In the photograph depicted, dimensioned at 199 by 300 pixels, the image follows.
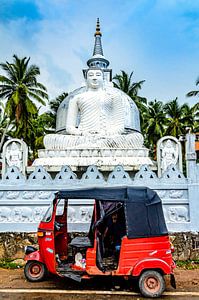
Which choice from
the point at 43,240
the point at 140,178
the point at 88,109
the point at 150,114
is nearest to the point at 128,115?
the point at 88,109

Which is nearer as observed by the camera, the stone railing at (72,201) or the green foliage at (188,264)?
the green foliage at (188,264)

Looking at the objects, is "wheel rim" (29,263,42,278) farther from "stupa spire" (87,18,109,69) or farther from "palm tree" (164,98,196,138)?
"palm tree" (164,98,196,138)

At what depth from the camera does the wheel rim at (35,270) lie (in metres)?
6.34

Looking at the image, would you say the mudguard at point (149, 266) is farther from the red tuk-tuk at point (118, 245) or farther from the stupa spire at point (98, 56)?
the stupa spire at point (98, 56)

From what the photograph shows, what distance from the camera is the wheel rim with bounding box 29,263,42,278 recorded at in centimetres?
634

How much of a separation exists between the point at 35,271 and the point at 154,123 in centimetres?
3277

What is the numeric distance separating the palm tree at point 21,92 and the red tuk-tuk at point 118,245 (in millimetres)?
23072

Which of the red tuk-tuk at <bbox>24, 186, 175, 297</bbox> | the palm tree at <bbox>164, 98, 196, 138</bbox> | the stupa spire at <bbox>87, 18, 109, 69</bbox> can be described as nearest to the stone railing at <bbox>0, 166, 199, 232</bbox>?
the red tuk-tuk at <bbox>24, 186, 175, 297</bbox>

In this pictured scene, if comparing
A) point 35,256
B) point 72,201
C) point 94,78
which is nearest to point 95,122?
point 94,78

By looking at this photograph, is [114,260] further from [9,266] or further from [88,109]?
[88,109]

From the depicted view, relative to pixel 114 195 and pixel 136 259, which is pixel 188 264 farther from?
pixel 114 195

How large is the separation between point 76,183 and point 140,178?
1.63 meters

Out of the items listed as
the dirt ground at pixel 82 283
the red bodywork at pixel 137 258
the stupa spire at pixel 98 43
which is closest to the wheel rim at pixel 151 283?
the red bodywork at pixel 137 258

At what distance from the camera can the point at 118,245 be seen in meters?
5.88
